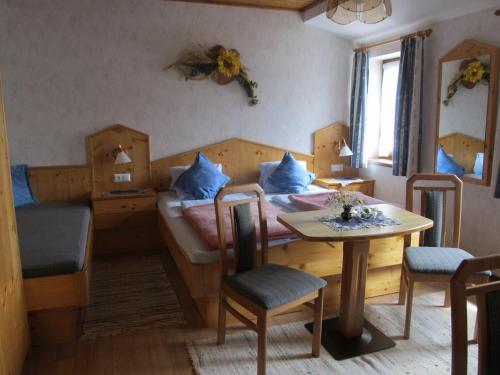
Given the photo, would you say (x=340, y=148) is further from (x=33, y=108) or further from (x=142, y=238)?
(x=33, y=108)

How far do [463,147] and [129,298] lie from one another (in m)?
2.99

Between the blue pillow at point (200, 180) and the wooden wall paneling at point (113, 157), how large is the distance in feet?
1.49

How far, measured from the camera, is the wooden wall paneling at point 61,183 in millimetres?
4078

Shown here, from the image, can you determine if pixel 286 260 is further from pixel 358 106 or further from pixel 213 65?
pixel 358 106

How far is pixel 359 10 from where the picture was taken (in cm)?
222

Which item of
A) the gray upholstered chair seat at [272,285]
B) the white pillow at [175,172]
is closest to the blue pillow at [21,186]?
the white pillow at [175,172]

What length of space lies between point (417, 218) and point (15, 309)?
2283 millimetres

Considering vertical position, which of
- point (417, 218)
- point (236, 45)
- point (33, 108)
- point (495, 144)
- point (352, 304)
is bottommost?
point (352, 304)

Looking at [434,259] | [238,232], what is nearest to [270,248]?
[238,232]

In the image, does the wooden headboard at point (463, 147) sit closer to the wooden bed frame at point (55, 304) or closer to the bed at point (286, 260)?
the bed at point (286, 260)

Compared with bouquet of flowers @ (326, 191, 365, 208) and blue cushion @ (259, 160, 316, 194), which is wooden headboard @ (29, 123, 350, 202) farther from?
bouquet of flowers @ (326, 191, 365, 208)

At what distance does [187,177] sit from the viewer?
4152 mm

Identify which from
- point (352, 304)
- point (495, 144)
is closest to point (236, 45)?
point (495, 144)

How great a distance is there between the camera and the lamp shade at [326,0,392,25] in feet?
7.18
